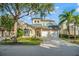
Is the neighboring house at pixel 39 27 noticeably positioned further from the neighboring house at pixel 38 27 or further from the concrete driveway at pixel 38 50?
the concrete driveway at pixel 38 50

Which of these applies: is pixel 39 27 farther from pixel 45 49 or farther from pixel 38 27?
pixel 45 49

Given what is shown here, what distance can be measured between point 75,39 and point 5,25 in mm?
1079

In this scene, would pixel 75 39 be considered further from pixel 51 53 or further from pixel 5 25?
pixel 5 25

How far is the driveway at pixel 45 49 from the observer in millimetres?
6250

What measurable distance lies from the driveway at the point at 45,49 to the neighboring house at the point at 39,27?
6.6 inches

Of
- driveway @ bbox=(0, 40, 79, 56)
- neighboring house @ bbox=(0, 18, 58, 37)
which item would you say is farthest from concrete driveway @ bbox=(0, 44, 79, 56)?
neighboring house @ bbox=(0, 18, 58, 37)

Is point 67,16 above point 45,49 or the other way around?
above

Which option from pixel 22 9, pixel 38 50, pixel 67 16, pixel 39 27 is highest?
pixel 22 9

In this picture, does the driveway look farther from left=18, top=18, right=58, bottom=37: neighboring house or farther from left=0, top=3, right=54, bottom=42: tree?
left=0, top=3, right=54, bottom=42: tree

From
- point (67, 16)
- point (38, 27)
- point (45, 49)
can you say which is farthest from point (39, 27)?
point (67, 16)

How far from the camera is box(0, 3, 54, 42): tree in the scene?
6297 millimetres

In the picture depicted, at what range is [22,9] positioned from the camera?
6340 mm

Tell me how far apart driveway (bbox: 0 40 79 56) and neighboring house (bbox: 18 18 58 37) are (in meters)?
0.17

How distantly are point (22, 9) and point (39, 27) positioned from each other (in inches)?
14.8
